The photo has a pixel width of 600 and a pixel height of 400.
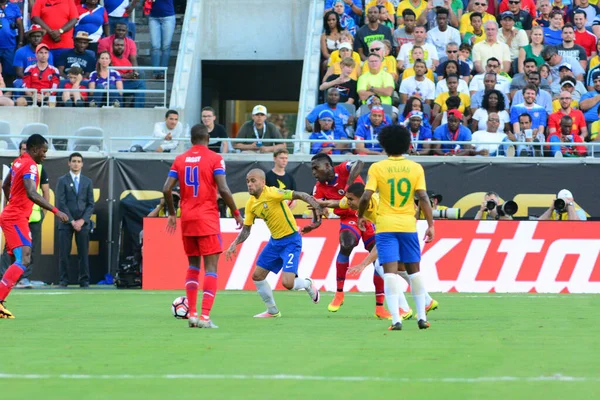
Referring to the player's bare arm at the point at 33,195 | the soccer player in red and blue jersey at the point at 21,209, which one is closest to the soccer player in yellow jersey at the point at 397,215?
the player's bare arm at the point at 33,195

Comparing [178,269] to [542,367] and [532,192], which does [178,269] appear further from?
[542,367]

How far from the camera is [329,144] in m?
22.5

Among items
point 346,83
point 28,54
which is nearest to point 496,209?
point 346,83

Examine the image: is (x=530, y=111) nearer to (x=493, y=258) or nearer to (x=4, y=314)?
(x=493, y=258)

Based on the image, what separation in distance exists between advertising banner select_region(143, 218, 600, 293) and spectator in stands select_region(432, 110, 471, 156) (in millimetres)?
2766

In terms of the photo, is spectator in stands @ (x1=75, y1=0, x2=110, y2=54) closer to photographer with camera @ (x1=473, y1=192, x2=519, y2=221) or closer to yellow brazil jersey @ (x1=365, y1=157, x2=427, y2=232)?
photographer with camera @ (x1=473, y1=192, x2=519, y2=221)

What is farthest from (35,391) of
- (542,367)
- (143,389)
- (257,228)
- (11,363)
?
(257,228)

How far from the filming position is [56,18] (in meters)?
26.3

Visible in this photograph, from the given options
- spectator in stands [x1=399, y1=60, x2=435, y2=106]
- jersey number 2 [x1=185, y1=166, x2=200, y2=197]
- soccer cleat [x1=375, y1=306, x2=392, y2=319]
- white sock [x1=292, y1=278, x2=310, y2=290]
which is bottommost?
soccer cleat [x1=375, y1=306, x2=392, y2=319]

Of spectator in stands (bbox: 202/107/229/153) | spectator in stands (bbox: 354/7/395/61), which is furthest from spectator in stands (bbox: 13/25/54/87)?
spectator in stands (bbox: 354/7/395/61)

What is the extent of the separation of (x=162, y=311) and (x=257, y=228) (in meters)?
6.17

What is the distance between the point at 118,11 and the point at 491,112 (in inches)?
400

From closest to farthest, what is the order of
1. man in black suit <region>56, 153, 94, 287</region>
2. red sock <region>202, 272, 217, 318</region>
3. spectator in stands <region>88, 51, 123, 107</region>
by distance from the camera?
red sock <region>202, 272, 217, 318</region>
man in black suit <region>56, 153, 94, 287</region>
spectator in stands <region>88, 51, 123, 107</region>

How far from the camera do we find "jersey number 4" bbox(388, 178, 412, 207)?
37.2 feet
